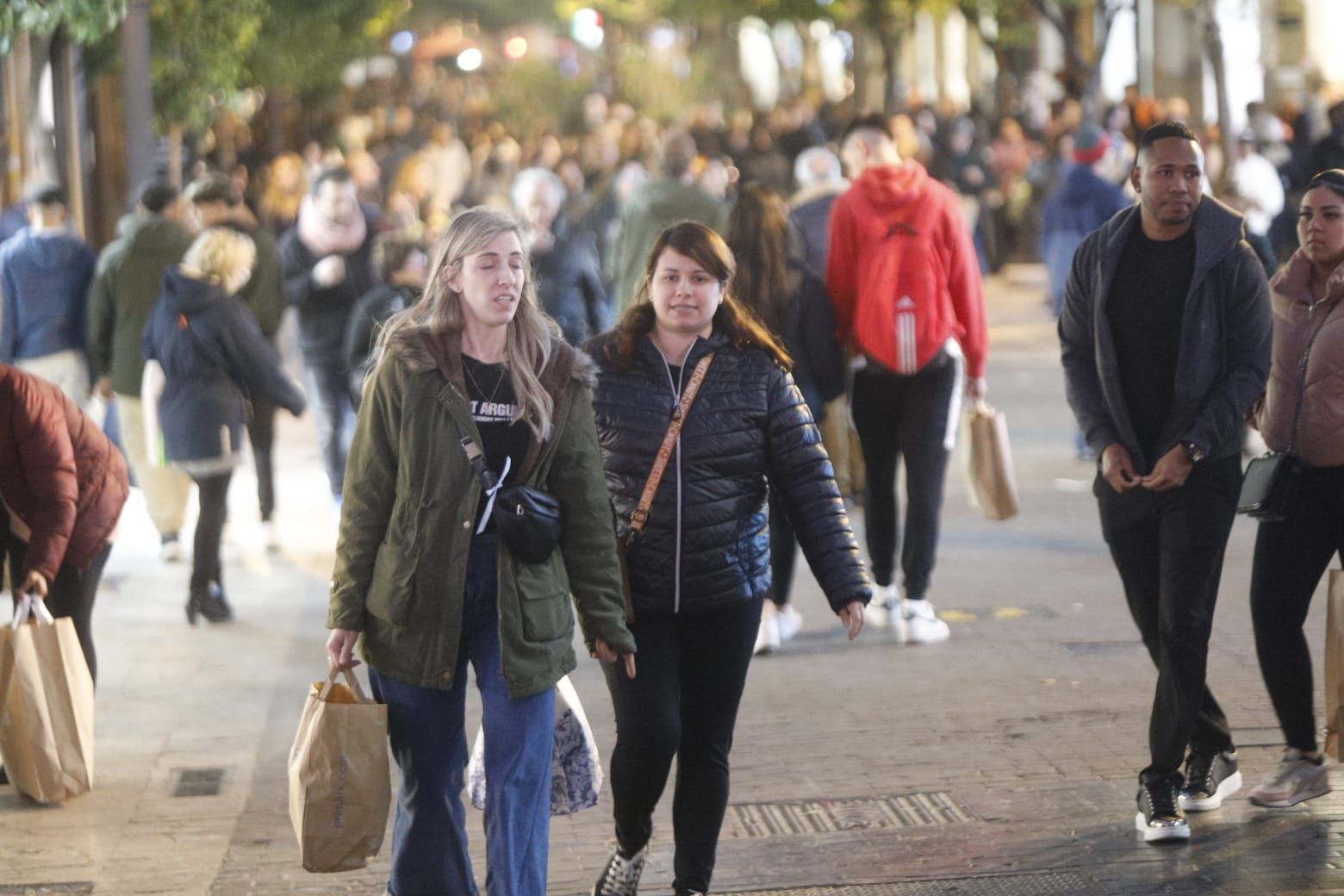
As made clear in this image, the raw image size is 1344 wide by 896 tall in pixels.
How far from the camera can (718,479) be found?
5191 millimetres

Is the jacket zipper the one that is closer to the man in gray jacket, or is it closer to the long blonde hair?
the long blonde hair

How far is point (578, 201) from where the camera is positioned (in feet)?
65.2

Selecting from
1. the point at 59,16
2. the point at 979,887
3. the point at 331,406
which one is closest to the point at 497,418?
the point at 979,887

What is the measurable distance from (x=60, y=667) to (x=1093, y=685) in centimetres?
370

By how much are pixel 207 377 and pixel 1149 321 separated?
4827 millimetres

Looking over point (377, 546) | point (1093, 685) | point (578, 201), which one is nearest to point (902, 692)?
point (1093, 685)

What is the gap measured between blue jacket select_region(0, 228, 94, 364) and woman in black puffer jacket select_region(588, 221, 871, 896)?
5854 mm

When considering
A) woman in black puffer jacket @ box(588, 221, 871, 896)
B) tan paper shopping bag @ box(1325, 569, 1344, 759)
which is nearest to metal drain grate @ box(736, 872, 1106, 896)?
woman in black puffer jacket @ box(588, 221, 871, 896)

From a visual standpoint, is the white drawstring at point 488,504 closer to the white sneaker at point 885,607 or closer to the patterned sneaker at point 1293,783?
the patterned sneaker at point 1293,783

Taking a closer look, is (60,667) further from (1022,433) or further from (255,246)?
(1022,433)

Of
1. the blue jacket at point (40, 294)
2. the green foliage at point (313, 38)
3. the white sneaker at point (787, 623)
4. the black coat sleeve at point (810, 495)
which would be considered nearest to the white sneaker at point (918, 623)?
the white sneaker at point (787, 623)

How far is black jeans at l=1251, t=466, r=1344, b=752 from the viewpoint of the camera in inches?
239

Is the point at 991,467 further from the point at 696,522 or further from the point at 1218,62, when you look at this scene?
the point at 1218,62

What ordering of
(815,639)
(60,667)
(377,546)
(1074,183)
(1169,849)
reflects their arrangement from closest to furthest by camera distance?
(377,546) < (1169,849) < (60,667) < (815,639) < (1074,183)
